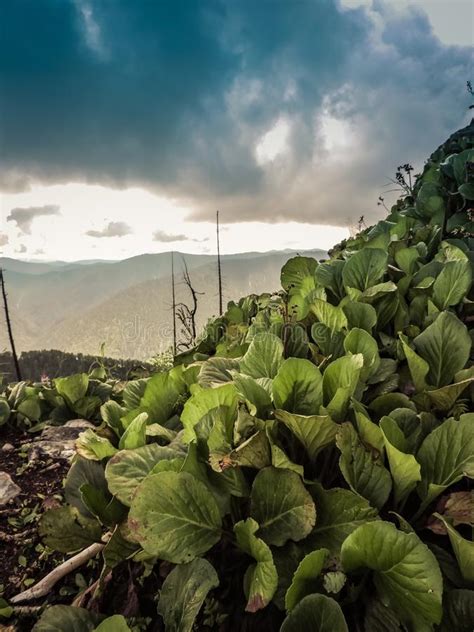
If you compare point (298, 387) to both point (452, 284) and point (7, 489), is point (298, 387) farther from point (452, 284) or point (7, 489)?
point (7, 489)

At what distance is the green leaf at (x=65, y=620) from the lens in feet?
3.65

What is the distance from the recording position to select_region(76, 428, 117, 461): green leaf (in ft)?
5.14

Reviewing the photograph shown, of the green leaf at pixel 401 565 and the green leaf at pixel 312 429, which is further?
the green leaf at pixel 312 429

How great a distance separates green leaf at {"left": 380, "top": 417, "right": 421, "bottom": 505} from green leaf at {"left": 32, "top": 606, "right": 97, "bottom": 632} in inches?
34.1

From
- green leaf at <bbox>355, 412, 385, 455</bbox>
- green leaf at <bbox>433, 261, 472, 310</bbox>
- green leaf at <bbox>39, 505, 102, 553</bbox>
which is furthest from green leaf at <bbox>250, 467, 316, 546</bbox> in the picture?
green leaf at <bbox>433, 261, 472, 310</bbox>

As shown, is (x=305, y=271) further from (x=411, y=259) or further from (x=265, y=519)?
(x=265, y=519)

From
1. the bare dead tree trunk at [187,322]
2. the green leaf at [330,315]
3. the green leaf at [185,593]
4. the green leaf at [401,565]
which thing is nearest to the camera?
the green leaf at [401,565]

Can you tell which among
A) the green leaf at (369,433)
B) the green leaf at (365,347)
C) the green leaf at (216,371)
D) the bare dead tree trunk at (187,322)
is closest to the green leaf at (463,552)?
the green leaf at (369,433)

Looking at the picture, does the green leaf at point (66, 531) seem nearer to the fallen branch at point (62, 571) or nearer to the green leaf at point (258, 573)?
the fallen branch at point (62, 571)

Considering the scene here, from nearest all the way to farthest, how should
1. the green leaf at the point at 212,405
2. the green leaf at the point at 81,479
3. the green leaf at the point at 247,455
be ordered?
the green leaf at the point at 247,455
the green leaf at the point at 212,405
the green leaf at the point at 81,479

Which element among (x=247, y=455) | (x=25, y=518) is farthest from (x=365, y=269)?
(x=25, y=518)

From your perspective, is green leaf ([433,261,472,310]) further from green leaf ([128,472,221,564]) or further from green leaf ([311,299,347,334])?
green leaf ([128,472,221,564])

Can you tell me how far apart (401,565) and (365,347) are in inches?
32.6

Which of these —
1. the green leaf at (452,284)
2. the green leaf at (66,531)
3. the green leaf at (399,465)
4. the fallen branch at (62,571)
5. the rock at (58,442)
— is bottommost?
the rock at (58,442)
